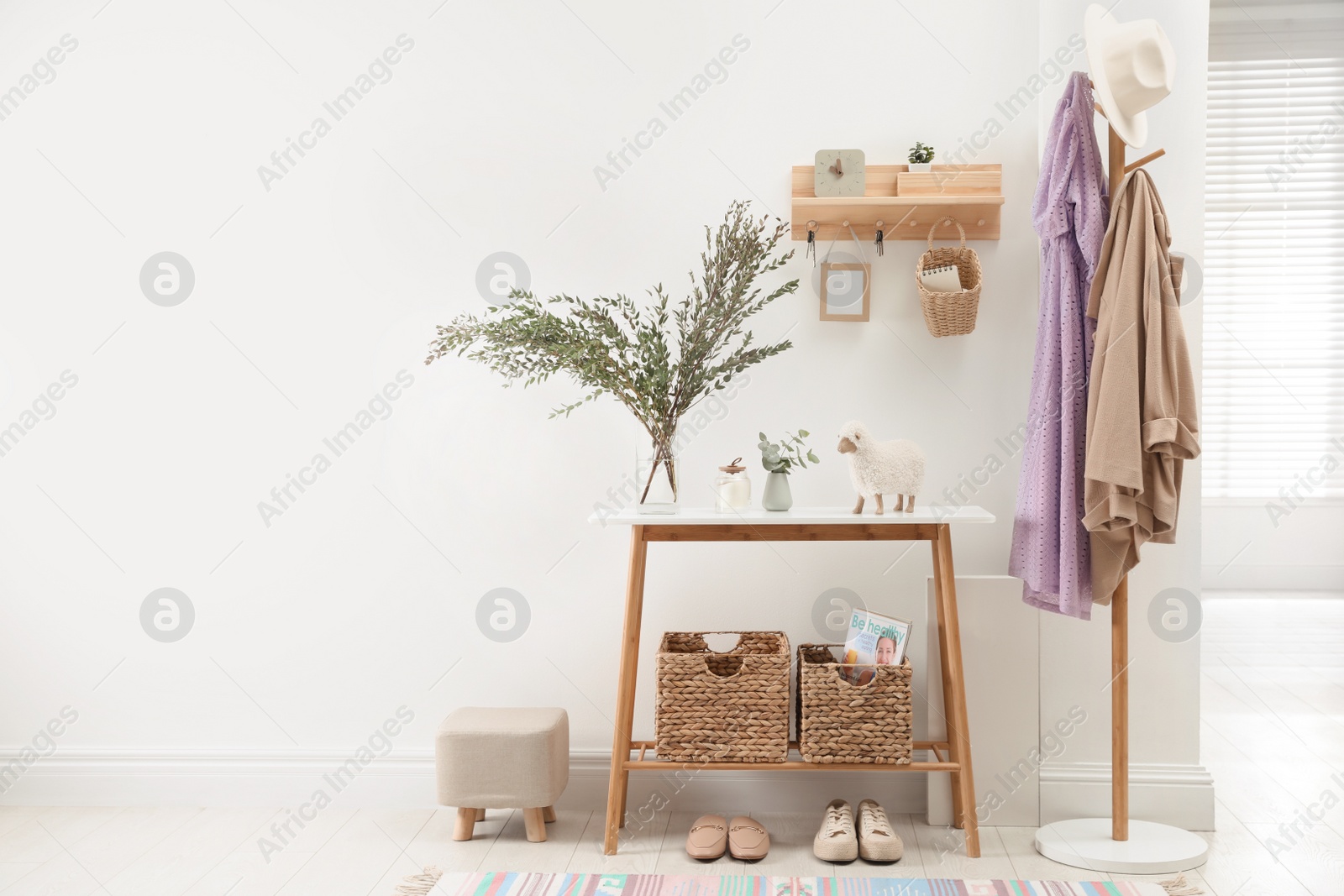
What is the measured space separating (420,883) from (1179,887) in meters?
1.65

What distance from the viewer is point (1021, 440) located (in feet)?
7.84

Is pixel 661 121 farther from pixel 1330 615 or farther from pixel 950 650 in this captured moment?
pixel 1330 615

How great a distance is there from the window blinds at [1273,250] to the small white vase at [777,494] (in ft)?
7.70

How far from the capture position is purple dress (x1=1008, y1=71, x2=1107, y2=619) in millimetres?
2061

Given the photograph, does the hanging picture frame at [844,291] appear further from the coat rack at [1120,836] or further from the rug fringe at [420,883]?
the rug fringe at [420,883]

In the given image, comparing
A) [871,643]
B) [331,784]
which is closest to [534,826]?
[331,784]

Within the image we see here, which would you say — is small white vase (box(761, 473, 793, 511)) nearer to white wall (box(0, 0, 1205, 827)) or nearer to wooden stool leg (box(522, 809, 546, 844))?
white wall (box(0, 0, 1205, 827))

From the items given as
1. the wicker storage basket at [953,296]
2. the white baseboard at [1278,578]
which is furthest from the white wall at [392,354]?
the white baseboard at [1278,578]

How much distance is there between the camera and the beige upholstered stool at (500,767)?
2189 mm

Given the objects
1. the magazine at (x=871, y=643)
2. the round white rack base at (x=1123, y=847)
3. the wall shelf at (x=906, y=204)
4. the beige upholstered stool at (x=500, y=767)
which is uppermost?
the wall shelf at (x=906, y=204)

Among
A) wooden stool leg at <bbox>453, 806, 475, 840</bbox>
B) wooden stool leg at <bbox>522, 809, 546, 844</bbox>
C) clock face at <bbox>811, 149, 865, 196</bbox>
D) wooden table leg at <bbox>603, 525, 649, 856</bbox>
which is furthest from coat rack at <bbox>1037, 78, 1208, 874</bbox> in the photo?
wooden stool leg at <bbox>453, 806, 475, 840</bbox>

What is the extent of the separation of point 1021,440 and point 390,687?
184 cm

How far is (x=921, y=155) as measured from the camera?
230 centimetres

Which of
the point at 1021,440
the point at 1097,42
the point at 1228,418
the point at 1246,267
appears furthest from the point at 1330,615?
the point at 1097,42
